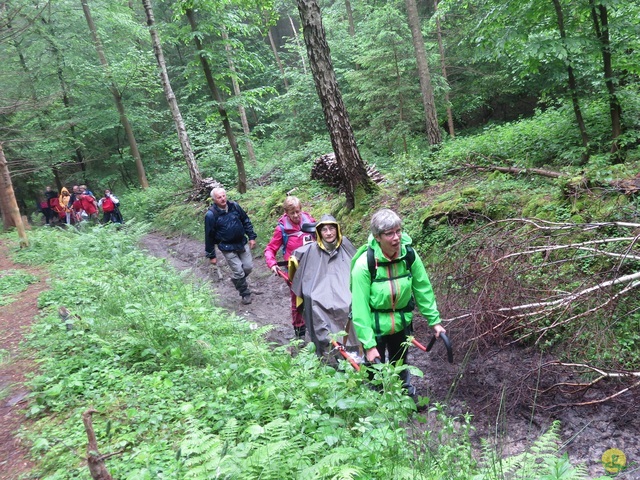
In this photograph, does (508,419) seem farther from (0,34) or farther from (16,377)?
(0,34)

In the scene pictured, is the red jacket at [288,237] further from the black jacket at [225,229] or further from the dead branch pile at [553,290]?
the dead branch pile at [553,290]

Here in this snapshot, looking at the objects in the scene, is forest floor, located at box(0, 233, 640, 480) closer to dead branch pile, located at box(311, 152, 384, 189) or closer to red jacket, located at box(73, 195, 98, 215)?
dead branch pile, located at box(311, 152, 384, 189)

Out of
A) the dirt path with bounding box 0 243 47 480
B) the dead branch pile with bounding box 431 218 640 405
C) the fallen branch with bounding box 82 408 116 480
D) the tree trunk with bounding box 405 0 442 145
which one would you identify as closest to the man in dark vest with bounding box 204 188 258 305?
the dirt path with bounding box 0 243 47 480

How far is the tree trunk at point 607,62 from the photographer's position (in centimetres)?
686

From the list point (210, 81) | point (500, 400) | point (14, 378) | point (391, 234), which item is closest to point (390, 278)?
point (391, 234)

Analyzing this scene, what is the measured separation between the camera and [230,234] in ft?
23.9

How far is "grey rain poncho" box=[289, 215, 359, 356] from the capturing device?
175 inches

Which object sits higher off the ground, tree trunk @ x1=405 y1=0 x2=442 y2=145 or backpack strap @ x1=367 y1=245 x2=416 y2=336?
tree trunk @ x1=405 y1=0 x2=442 y2=145

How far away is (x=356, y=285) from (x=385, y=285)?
255mm

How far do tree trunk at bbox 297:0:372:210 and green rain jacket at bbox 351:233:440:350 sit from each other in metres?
4.88

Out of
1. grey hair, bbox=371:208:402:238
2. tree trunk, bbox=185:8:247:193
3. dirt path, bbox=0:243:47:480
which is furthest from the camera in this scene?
tree trunk, bbox=185:8:247:193

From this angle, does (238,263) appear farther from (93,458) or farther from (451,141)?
(451,141)

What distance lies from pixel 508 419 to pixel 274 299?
4.98 meters

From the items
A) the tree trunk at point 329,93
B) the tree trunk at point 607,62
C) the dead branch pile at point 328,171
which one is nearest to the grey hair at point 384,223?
the tree trunk at point 329,93
